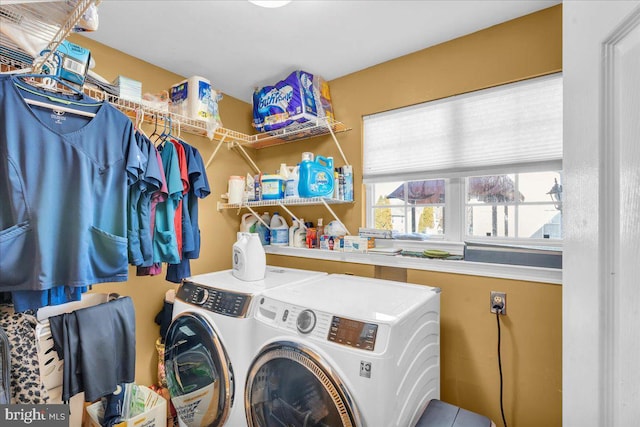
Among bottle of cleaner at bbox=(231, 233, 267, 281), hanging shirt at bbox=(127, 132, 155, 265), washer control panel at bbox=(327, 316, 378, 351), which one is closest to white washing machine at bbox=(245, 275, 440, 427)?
washer control panel at bbox=(327, 316, 378, 351)

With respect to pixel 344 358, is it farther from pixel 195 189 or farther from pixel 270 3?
pixel 270 3

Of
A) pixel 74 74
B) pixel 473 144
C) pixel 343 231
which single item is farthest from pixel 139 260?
pixel 473 144

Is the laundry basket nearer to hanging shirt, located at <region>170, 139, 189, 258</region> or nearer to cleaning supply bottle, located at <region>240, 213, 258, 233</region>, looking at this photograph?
hanging shirt, located at <region>170, 139, 189, 258</region>

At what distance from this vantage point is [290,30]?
5.83ft

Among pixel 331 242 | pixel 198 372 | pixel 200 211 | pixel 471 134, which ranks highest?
pixel 471 134

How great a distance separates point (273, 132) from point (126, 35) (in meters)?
1.08

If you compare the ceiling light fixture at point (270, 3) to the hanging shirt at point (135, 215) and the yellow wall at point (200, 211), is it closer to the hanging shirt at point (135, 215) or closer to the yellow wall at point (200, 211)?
the hanging shirt at point (135, 215)

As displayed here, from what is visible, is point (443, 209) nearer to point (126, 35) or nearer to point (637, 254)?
point (637, 254)

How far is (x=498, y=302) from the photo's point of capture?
5.29ft

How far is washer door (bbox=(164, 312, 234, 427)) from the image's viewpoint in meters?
1.50

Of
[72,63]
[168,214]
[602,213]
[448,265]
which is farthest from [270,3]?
[448,265]

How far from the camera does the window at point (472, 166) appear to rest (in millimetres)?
1639

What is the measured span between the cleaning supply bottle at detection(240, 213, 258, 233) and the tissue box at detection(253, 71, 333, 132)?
781mm

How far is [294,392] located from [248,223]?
5.29 ft
